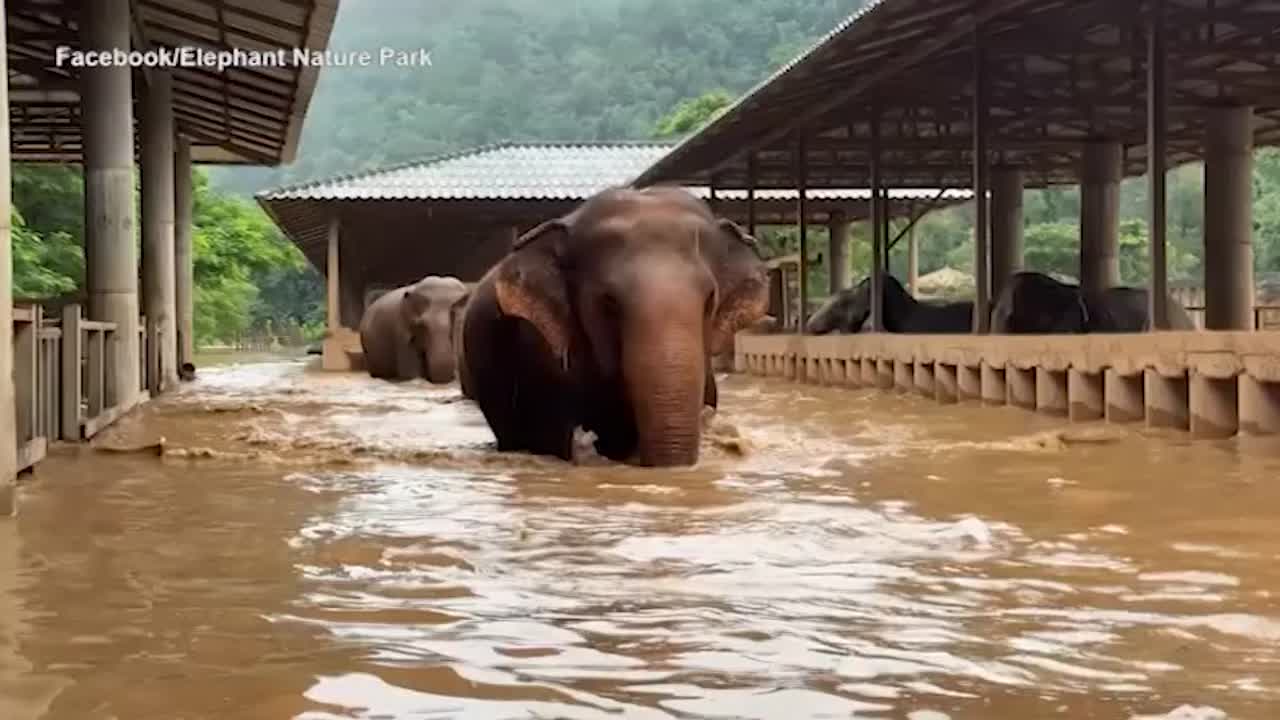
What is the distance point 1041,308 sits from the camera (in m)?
21.8

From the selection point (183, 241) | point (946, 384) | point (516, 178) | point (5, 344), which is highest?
point (516, 178)

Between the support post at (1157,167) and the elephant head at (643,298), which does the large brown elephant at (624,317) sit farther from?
the support post at (1157,167)

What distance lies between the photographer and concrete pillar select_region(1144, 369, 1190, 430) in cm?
1070

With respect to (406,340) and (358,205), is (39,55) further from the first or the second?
(358,205)

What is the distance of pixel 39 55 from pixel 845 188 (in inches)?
682

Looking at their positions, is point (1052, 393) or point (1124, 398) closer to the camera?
point (1124, 398)

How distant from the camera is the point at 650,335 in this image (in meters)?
8.33

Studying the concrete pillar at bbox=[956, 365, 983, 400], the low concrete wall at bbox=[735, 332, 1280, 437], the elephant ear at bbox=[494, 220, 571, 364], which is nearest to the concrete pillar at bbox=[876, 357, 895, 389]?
the low concrete wall at bbox=[735, 332, 1280, 437]

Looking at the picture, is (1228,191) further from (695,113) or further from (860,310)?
(695,113)

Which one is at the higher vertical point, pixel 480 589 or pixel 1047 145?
pixel 1047 145

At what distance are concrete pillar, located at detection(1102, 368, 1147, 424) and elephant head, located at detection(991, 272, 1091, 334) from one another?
967 cm

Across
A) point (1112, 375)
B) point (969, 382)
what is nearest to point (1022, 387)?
point (969, 382)

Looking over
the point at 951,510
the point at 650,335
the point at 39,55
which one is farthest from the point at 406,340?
the point at 951,510

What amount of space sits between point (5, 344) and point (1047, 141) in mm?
22656
